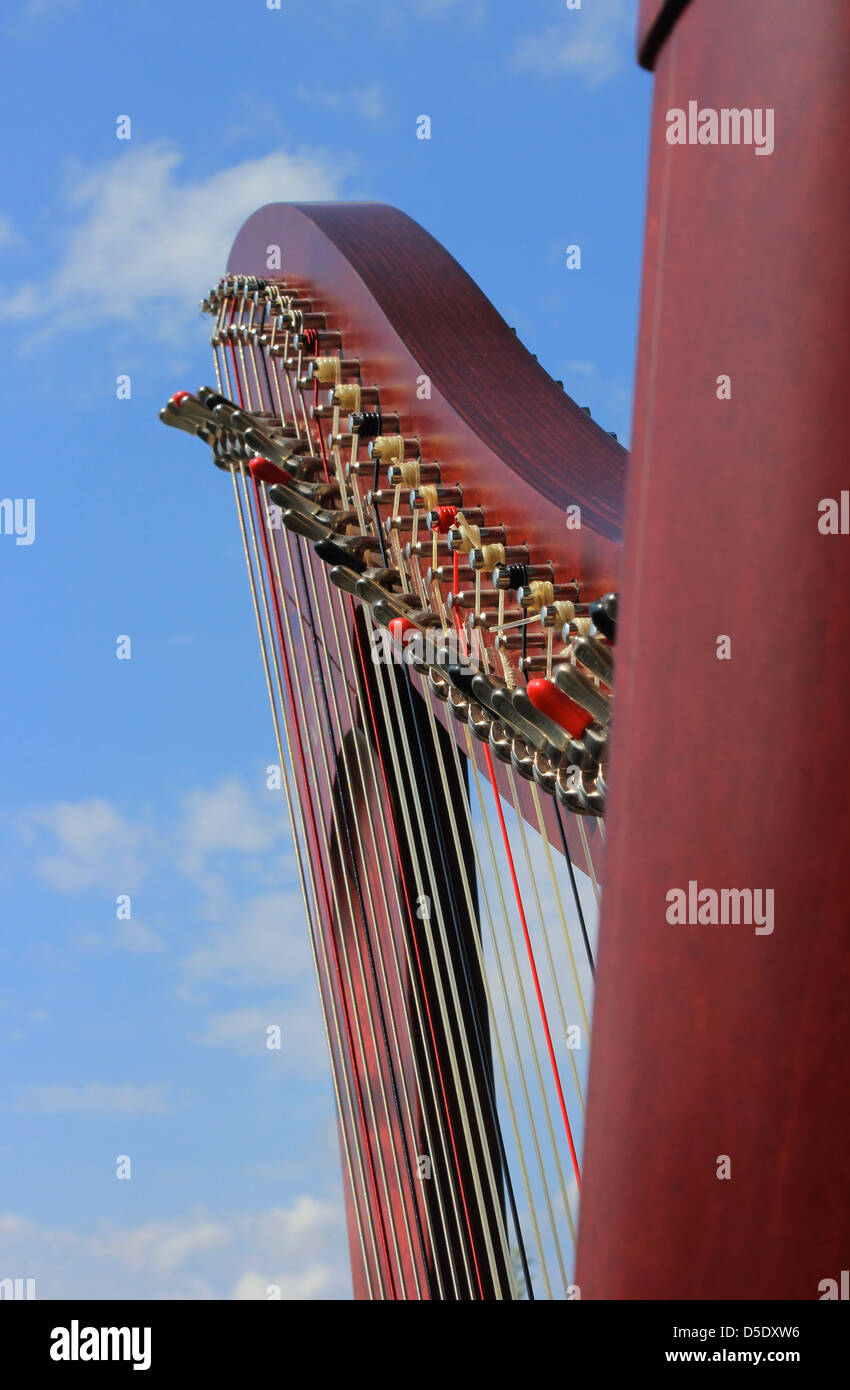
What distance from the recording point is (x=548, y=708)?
1.05 meters

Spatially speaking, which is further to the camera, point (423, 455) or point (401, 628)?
point (423, 455)

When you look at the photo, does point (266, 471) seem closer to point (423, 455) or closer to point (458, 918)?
point (423, 455)

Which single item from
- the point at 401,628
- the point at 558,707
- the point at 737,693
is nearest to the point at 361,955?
the point at 401,628

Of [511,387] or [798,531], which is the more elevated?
[511,387]

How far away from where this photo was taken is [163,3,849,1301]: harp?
484 millimetres

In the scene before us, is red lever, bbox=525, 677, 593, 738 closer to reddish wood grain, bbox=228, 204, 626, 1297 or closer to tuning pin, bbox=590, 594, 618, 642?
tuning pin, bbox=590, 594, 618, 642

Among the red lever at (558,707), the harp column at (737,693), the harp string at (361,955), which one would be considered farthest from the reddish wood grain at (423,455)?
the harp column at (737,693)

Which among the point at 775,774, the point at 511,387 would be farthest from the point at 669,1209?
the point at 511,387

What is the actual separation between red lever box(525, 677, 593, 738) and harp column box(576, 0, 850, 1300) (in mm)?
510

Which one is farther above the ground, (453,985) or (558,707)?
(558,707)

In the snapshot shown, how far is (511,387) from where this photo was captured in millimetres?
1660

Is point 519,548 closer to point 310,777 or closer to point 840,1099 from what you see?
point 310,777

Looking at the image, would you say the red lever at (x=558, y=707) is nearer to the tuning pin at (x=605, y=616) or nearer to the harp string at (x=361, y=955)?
the tuning pin at (x=605, y=616)

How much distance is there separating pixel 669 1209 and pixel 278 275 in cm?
165
